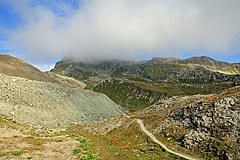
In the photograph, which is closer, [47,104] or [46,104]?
[46,104]

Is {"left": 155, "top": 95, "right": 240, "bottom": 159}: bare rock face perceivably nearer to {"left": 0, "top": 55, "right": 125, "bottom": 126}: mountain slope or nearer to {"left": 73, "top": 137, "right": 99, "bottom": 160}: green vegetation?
{"left": 73, "top": 137, "right": 99, "bottom": 160}: green vegetation

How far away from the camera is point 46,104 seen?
9500 centimetres

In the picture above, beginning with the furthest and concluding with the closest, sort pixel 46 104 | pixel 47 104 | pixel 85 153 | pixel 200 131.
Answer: pixel 47 104
pixel 46 104
pixel 200 131
pixel 85 153

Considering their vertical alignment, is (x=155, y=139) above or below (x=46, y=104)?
below

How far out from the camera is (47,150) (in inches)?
1527

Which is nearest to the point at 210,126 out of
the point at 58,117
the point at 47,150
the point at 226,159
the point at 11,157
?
the point at 226,159

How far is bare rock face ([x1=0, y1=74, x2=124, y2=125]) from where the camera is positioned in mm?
83625

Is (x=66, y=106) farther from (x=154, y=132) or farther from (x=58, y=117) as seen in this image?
(x=154, y=132)

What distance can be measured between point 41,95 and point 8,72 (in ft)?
255

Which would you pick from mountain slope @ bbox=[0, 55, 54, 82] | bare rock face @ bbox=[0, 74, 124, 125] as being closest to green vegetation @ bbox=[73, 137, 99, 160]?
bare rock face @ bbox=[0, 74, 124, 125]

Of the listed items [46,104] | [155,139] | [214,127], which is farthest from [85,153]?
[46,104]

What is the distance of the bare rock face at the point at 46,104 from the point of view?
83625 millimetres

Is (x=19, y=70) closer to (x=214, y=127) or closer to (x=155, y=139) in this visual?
(x=155, y=139)

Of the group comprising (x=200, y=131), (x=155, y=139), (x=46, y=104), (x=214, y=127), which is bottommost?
(x=155, y=139)
